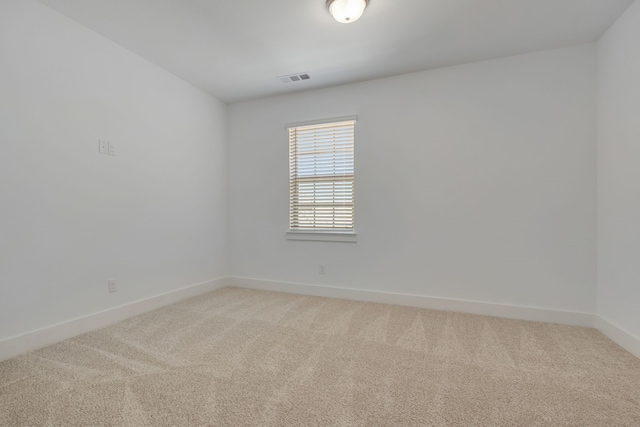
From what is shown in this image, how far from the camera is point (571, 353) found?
2076 mm

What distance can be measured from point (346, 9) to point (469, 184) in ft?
6.63

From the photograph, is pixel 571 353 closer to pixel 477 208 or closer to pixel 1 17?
pixel 477 208

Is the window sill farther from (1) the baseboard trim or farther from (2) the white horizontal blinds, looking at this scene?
(1) the baseboard trim

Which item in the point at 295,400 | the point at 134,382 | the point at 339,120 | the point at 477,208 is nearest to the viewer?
the point at 295,400

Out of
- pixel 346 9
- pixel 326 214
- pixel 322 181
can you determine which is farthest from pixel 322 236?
pixel 346 9

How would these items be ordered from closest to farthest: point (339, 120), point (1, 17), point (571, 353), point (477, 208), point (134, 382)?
point (134, 382) < point (1, 17) < point (571, 353) < point (477, 208) < point (339, 120)

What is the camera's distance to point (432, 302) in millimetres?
3062

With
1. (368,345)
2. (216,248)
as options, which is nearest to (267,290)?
(216,248)

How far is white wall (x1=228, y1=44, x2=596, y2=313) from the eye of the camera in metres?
2.63

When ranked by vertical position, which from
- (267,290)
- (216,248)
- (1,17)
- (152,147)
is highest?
(1,17)

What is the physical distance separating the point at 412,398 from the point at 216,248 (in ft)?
10.3

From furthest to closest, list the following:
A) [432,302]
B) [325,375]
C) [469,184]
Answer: [432,302] → [469,184] → [325,375]

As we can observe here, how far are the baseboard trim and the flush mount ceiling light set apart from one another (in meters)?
2.71

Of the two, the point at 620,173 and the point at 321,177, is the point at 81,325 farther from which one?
the point at 620,173
